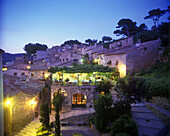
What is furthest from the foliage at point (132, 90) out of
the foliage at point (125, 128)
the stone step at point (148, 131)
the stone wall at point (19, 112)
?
the stone wall at point (19, 112)

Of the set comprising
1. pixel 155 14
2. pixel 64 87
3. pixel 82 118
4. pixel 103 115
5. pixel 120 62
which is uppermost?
pixel 155 14

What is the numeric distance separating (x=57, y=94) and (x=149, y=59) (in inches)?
640

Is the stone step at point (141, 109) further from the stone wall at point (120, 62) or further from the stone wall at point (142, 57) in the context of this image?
the stone wall at point (142, 57)

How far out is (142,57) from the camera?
1662 cm

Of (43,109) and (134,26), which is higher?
(134,26)

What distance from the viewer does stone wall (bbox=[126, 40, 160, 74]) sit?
1588 centimetres

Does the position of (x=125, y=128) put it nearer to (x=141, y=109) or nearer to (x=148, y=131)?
(x=148, y=131)

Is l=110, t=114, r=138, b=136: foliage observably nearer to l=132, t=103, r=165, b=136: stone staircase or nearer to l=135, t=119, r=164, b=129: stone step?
l=132, t=103, r=165, b=136: stone staircase

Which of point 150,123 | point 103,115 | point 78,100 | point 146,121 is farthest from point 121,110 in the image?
point 78,100

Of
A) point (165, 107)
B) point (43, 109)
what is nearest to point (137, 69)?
point (165, 107)

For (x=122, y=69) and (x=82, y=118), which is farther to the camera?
(x=122, y=69)

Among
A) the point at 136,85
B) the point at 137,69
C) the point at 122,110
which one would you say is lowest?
the point at 122,110

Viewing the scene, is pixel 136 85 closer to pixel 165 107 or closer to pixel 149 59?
pixel 165 107

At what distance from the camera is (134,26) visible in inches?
1181
